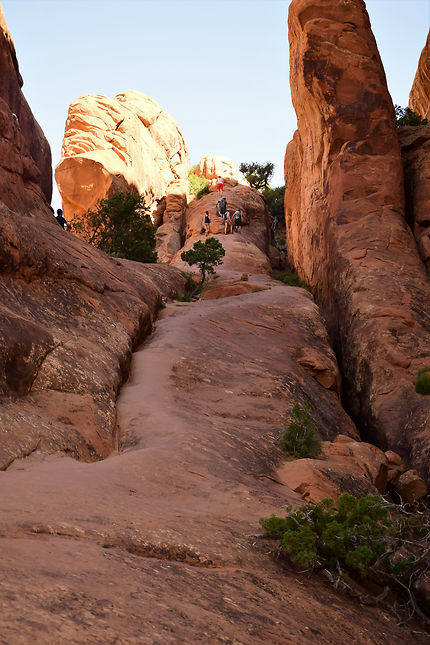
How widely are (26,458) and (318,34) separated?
23.2 meters

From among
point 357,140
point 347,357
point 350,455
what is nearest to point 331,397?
point 347,357

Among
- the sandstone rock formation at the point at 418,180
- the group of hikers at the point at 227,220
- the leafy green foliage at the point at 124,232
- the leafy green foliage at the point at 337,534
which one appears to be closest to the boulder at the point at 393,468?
the leafy green foliage at the point at 337,534

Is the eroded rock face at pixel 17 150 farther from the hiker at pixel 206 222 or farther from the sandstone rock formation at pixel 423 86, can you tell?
the sandstone rock formation at pixel 423 86

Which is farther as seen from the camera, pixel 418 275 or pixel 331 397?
pixel 418 275

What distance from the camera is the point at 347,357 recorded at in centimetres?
1827

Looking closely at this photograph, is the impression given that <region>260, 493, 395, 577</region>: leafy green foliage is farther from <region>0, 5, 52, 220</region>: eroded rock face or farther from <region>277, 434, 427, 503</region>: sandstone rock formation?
<region>0, 5, 52, 220</region>: eroded rock face

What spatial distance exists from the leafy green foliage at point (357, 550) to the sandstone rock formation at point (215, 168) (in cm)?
5656

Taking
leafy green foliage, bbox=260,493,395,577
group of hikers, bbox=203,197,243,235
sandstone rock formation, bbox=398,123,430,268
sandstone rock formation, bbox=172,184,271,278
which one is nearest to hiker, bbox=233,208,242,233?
group of hikers, bbox=203,197,243,235

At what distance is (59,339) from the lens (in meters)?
10.7

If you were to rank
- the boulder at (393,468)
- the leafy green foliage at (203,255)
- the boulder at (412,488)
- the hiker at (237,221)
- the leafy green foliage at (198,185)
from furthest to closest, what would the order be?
the leafy green foliage at (198,185), the hiker at (237,221), the leafy green foliage at (203,255), the boulder at (393,468), the boulder at (412,488)

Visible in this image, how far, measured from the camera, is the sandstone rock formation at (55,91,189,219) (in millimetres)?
38688

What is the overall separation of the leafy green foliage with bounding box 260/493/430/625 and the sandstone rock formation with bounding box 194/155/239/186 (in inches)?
2227

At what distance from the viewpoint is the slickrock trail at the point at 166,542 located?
3.40m

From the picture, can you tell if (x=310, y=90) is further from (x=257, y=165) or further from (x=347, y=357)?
(x=257, y=165)
